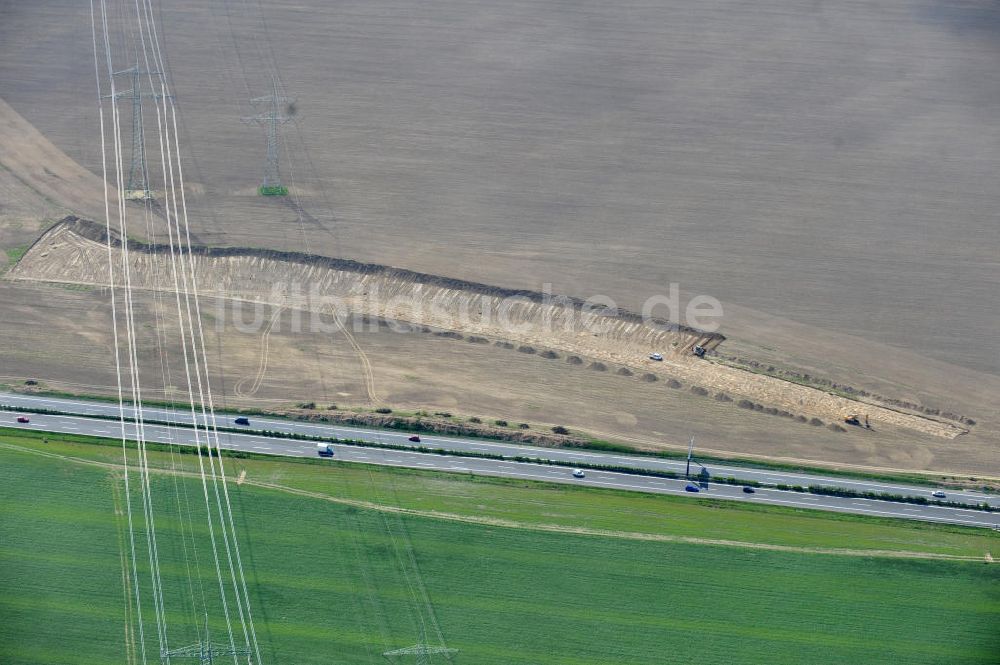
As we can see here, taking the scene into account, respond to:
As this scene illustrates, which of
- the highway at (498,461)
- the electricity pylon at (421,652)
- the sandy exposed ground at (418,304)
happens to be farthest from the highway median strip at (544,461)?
the electricity pylon at (421,652)

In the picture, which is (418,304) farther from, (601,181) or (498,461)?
(601,181)

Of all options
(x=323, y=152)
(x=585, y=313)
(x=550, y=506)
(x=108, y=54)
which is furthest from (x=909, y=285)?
(x=108, y=54)

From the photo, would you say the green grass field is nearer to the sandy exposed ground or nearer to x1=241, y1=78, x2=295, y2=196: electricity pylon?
the sandy exposed ground

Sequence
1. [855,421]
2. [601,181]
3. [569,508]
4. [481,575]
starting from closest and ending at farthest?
[481,575] → [569,508] → [855,421] → [601,181]

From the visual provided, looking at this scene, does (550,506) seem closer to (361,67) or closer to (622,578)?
(622,578)

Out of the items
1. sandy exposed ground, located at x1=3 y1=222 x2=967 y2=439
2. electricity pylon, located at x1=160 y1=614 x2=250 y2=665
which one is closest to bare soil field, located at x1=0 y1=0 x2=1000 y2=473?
sandy exposed ground, located at x1=3 y1=222 x2=967 y2=439

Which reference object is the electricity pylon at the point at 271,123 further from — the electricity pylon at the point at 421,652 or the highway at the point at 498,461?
the electricity pylon at the point at 421,652

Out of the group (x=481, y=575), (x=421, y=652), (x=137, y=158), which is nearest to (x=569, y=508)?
(x=481, y=575)
